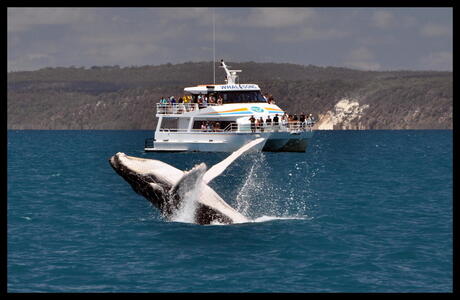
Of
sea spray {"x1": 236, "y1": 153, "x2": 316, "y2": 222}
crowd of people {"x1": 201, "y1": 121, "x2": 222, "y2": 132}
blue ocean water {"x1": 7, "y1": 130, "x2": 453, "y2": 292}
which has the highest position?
crowd of people {"x1": 201, "y1": 121, "x2": 222, "y2": 132}

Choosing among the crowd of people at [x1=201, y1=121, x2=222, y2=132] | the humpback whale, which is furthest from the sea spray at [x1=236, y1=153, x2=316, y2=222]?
the crowd of people at [x1=201, y1=121, x2=222, y2=132]

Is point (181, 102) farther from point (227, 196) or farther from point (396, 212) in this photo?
point (396, 212)

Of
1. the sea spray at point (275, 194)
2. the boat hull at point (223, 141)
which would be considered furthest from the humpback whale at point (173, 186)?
the boat hull at point (223, 141)

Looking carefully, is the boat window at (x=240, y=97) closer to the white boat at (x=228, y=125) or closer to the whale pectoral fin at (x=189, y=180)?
the white boat at (x=228, y=125)

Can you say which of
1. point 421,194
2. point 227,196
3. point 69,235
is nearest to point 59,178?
point 227,196

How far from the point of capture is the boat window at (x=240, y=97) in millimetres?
77438

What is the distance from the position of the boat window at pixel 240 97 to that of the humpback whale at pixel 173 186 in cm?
5287

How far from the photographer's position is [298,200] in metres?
36.4

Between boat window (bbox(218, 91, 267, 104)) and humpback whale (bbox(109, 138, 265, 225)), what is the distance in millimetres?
52871

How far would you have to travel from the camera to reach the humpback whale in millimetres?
23234

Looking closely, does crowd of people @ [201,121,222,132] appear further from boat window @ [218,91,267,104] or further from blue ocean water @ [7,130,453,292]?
blue ocean water @ [7,130,453,292]

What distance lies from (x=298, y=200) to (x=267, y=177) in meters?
17.1

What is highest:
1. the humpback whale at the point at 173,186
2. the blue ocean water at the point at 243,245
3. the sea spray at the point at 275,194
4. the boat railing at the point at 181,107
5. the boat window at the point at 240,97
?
the boat window at the point at 240,97

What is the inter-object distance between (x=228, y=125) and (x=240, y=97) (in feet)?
14.1
